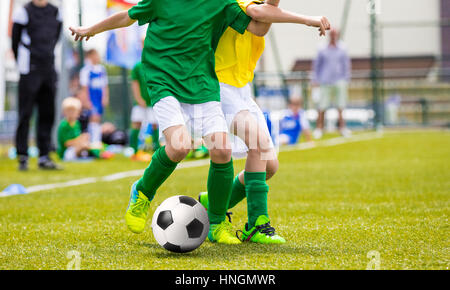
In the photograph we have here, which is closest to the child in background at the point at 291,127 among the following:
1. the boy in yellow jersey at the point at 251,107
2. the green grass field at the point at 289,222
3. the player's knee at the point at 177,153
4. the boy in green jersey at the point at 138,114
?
the boy in green jersey at the point at 138,114

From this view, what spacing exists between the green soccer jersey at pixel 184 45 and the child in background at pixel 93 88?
26.1 ft

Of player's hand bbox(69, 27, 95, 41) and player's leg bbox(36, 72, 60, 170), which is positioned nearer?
player's hand bbox(69, 27, 95, 41)

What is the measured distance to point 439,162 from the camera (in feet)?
26.5

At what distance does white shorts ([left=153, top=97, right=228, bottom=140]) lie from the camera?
11.3 ft

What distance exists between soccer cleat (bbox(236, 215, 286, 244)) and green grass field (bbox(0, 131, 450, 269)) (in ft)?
0.26

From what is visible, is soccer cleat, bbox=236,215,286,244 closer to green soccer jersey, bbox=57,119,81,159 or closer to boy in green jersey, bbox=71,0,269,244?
boy in green jersey, bbox=71,0,269,244

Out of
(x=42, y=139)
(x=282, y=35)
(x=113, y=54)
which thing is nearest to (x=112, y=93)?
(x=113, y=54)

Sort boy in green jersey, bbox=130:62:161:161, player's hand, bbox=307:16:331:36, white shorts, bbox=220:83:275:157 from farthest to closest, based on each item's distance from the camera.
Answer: boy in green jersey, bbox=130:62:161:161 → white shorts, bbox=220:83:275:157 → player's hand, bbox=307:16:331:36

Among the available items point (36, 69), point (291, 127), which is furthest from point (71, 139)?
point (291, 127)

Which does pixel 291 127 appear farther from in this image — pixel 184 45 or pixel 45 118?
pixel 184 45

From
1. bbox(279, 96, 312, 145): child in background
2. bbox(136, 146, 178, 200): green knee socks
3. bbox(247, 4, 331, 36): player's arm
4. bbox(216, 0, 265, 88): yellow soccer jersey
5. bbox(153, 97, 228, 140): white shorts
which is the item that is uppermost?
bbox(247, 4, 331, 36): player's arm

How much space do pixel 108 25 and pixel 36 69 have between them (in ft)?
15.8

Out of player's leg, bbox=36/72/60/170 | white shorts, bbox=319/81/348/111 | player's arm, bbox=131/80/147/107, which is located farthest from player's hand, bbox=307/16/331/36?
white shorts, bbox=319/81/348/111

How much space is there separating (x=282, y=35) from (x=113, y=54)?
8.24 metres
